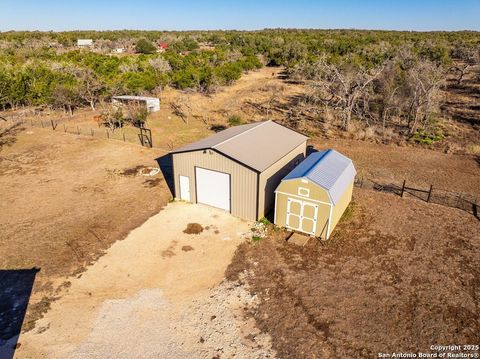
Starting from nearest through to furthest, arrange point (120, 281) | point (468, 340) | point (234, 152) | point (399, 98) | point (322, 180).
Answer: point (468, 340) < point (120, 281) < point (322, 180) < point (234, 152) < point (399, 98)

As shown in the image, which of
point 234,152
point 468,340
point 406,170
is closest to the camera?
point 468,340

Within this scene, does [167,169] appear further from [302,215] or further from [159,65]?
[159,65]

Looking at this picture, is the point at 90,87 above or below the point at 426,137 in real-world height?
above

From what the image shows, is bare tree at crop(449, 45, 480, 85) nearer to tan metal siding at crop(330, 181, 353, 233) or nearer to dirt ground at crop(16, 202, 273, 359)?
tan metal siding at crop(330, 181, 353, 233)

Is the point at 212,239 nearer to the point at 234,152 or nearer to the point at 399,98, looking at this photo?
the point at 234,152

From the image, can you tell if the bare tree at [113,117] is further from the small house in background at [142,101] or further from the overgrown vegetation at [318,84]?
the overgrown vegetation at [318,84]

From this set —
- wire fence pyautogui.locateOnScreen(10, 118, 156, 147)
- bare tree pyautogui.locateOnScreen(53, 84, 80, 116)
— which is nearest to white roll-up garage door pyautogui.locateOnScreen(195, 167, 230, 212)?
wire fence pyautogui.locateOnScreen(10, 118, 156, 147)

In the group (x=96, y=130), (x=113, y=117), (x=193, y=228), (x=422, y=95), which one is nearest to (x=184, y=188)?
(x=193, y=228)

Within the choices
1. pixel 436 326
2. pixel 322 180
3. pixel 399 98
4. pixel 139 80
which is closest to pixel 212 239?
pixel 322 180
